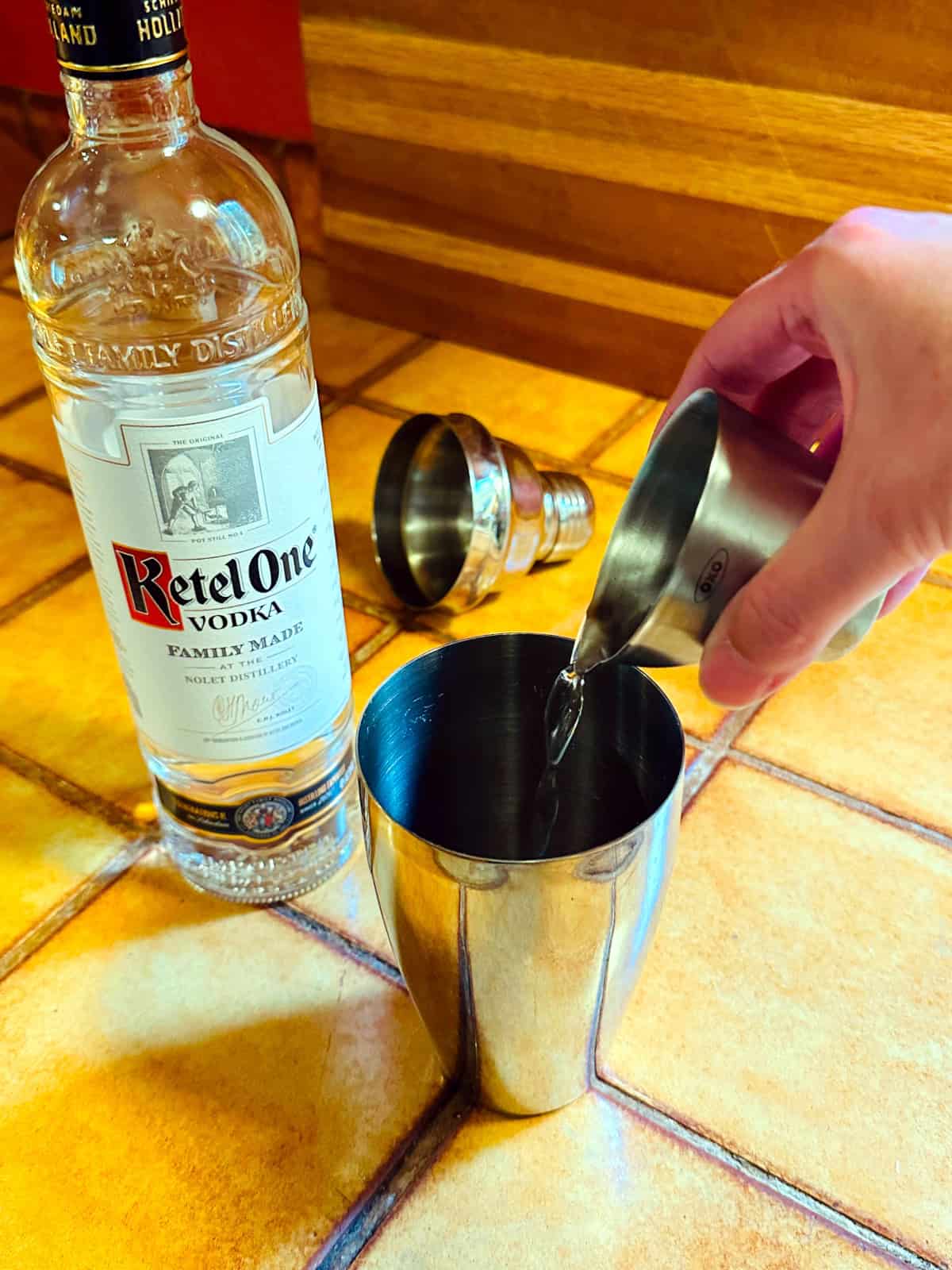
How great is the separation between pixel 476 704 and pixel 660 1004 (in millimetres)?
155

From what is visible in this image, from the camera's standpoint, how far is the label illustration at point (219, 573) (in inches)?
17.8

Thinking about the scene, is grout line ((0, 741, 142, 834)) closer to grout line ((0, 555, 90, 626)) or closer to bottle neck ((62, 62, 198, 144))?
grout line ((0, 555, 90, 626))

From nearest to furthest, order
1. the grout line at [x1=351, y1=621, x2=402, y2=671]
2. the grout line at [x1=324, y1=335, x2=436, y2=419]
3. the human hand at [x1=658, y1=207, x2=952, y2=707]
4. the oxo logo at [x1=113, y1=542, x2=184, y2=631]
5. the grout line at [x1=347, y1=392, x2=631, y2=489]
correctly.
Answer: the human hand at [x1=658, y1=207, x2=952, y2=707], the oxo logo at [x1=113, y1=542, x2=184, y2=631], the grout line at [x1=351, y1=621, x2=402, y2=671], the grout line at [x1=347, y1=392, x2=631, y2=489], the grout line at [x1=324, y1=335, x2=436, y2=419]

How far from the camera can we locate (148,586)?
478 millimetres

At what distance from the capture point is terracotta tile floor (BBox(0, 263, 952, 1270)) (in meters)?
0.45

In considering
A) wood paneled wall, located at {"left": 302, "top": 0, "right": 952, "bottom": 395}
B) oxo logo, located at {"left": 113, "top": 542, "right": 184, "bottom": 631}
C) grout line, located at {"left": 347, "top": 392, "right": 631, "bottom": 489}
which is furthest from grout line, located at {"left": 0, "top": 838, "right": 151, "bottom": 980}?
wood paneled wall, located at {"left": 302, "top": 0, "right": 952, "bottom": 395}

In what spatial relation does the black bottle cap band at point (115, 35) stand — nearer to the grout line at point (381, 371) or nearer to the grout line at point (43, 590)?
the grout line at point (43, 590)

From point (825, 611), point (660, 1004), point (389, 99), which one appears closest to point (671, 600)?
point (825, 611)

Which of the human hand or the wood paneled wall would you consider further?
the wood paneled wall

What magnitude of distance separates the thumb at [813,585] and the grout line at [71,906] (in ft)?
1.12

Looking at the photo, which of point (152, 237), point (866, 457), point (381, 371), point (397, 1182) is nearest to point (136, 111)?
point (152, 237)

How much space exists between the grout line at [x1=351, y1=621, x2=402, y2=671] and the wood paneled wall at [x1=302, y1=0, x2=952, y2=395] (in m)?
0.36

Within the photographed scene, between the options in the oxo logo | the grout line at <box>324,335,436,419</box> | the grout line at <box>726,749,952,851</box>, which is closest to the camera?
the oxo logo

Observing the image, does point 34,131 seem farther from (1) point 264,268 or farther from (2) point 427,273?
(1) point 264,268
